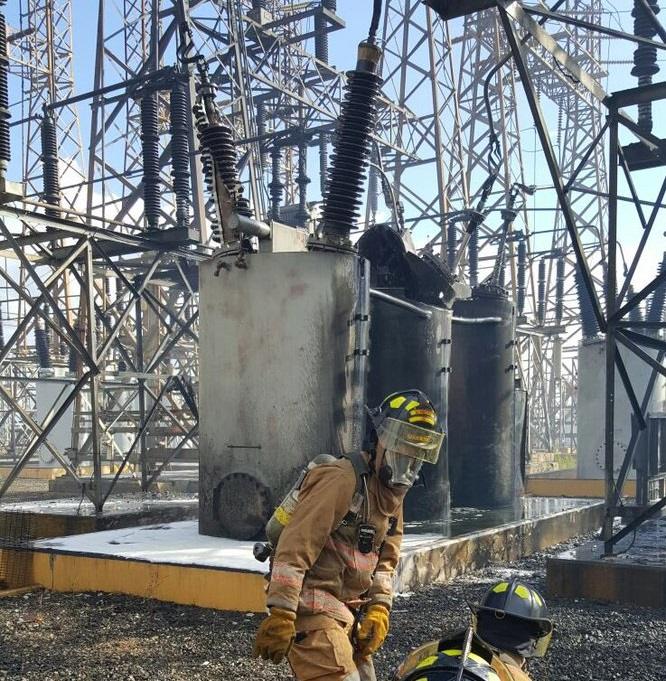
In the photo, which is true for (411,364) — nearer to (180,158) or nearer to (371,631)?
(180,158)

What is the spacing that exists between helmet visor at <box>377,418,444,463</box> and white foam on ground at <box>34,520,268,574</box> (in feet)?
10.6

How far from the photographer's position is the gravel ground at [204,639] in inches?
213

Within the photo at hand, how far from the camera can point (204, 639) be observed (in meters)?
6.00

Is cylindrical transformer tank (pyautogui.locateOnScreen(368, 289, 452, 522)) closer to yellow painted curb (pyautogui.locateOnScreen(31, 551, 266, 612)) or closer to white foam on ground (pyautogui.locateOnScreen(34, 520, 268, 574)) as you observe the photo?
white foam on ground (pyautogui.locateOnScreen(34, 520, 268, 574))

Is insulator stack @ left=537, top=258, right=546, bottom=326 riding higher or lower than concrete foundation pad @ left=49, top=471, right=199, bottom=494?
higher

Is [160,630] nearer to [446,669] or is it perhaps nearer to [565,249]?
[446,669]

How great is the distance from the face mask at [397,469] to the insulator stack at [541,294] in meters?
21.9

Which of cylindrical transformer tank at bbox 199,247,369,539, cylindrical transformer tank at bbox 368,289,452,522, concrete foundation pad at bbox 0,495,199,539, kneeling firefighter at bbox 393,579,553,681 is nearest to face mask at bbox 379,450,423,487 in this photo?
kneeling firefighter at bbox 393,579,553,681

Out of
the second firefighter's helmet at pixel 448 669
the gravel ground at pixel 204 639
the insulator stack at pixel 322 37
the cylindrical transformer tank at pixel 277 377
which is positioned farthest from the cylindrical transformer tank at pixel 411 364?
the insulator stack at pixel 322 37

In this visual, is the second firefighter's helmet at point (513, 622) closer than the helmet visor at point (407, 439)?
Yes

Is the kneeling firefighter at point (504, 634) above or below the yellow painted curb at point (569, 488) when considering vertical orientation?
above

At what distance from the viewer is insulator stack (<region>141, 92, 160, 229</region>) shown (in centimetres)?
1255

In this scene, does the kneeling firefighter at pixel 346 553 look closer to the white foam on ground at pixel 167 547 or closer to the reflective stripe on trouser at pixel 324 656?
the reflective stripe on trouser at pixel 324 656

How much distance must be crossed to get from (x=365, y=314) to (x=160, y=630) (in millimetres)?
3510
